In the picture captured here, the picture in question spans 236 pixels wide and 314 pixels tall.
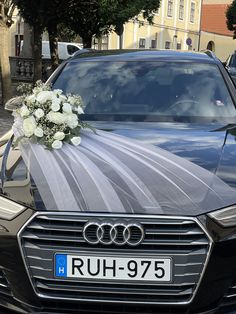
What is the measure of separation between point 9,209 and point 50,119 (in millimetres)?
888

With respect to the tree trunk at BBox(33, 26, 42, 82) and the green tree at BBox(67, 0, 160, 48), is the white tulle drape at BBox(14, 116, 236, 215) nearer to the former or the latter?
the tree trunk at BBox(33, 26, 42, 82)

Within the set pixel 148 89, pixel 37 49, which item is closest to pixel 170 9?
pixel 37 49

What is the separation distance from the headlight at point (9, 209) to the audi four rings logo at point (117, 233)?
0.37 metres

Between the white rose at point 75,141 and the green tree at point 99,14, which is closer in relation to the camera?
the white rose at point 75,141

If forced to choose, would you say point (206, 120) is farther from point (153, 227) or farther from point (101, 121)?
point (153, 227)

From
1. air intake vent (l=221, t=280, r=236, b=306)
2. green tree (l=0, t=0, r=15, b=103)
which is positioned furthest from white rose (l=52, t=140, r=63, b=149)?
green tree (l=0, t=0, r=15, b=103)

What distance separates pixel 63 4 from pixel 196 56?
14278 millimetres

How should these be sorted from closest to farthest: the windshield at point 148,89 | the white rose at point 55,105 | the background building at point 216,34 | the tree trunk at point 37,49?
1. the white rose at point 55,105
2. the windshield at point 148,89
3. the tree trunk at point 37,49
4. the background building at point 216,34

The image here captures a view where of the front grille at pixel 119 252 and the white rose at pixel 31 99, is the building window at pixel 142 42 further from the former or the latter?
the front grille at pixel 119 252

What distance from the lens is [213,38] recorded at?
65.2 m

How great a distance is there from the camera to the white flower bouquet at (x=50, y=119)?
3.32 m

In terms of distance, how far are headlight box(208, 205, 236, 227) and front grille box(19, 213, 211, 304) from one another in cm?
10

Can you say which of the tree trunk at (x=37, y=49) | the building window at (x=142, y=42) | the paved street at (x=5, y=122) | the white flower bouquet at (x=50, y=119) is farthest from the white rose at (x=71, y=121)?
the building window at (x=142, y=42)

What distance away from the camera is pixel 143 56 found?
4.84 meters
